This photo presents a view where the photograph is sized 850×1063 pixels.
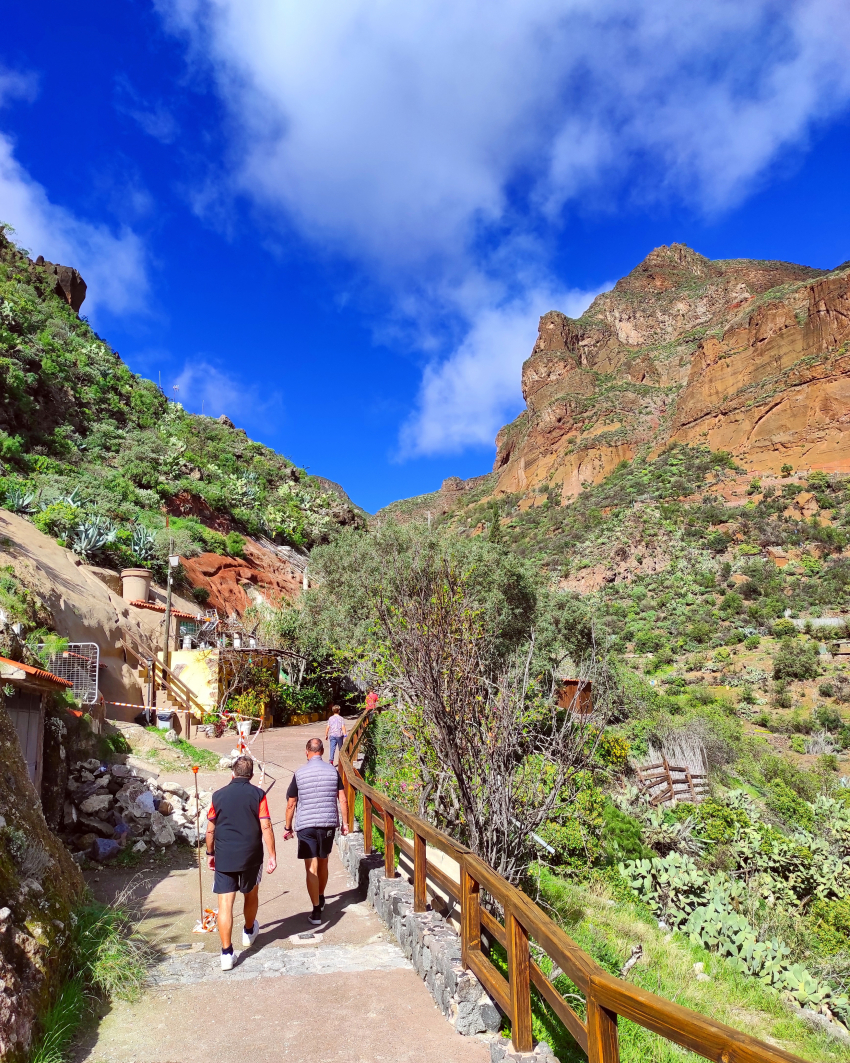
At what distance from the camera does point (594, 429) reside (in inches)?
3396

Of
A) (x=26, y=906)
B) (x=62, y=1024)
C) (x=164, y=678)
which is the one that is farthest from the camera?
(x=164, y=678)

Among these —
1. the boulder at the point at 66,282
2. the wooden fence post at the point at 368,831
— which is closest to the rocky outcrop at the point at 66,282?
the boulder at the point at 66,282

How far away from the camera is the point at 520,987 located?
3.53 m

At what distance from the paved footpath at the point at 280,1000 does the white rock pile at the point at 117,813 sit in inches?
49.5

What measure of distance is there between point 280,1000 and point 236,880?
97 cm

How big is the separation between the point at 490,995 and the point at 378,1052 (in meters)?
0.76

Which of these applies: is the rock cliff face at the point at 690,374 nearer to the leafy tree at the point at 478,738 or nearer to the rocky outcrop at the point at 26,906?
the leafy tree at the point at 478,738

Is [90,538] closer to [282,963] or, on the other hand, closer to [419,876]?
[282,963]

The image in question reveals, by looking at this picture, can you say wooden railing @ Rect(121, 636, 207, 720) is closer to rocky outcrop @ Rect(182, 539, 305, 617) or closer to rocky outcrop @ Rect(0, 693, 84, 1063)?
rocky outcrop @ Rect(182, 539, 305, 617)

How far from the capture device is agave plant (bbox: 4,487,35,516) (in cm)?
2188

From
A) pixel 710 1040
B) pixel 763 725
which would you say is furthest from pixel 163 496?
pixel 710 1040

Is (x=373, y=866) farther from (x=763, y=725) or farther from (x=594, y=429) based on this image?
(x=594, y=429)

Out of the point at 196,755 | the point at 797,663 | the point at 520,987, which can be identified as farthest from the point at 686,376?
the point at 520,987

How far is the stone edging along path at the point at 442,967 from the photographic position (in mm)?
3747
